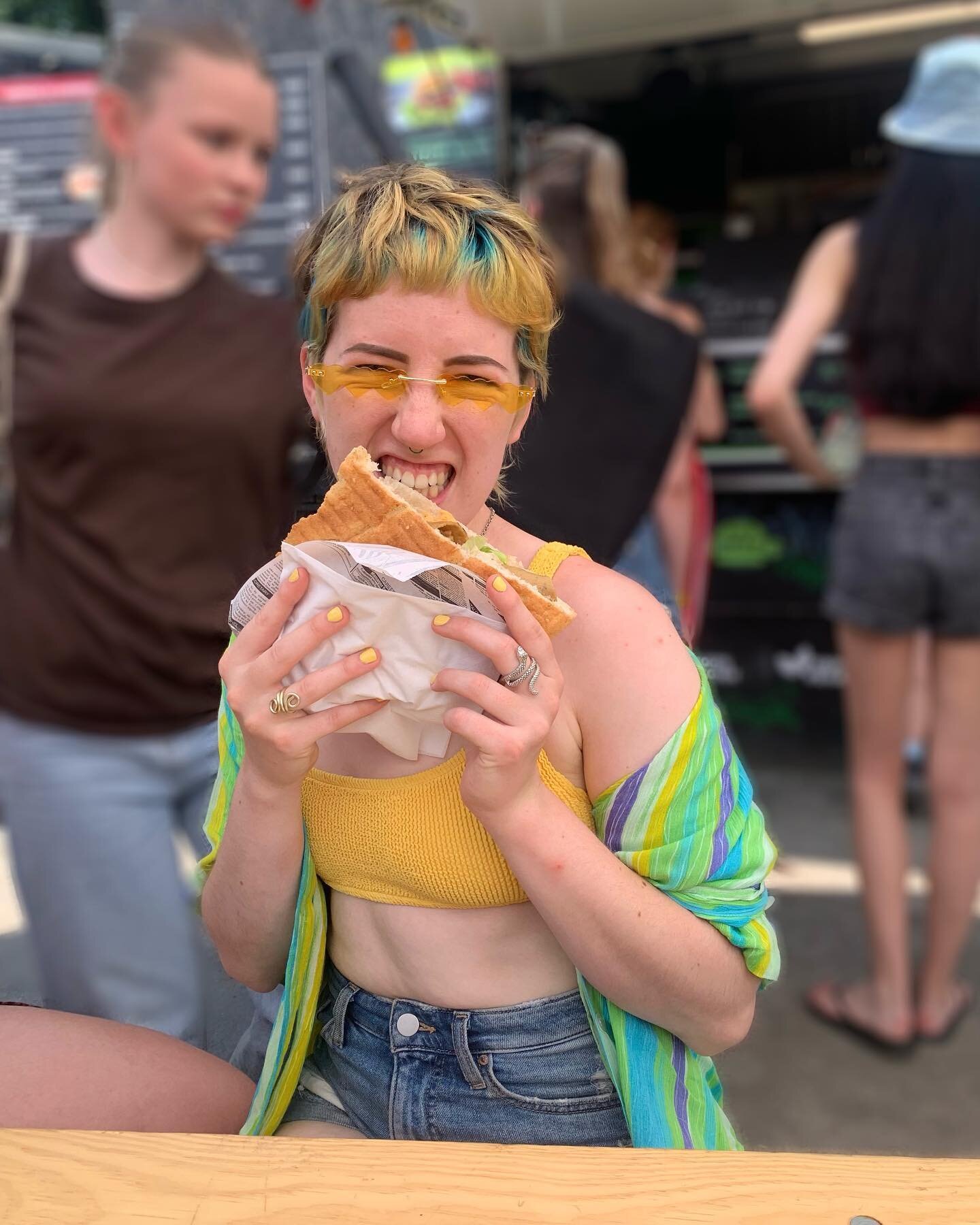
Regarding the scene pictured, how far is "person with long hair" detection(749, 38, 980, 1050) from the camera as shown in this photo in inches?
104

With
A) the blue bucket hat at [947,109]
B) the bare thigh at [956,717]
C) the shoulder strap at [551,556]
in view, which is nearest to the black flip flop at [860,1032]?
the bare thigh at [956,717]

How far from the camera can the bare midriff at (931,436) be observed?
278cm

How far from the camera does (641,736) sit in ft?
3.04

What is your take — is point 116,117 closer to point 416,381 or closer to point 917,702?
point 416,381

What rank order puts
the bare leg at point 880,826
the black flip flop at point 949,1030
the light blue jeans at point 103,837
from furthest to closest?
the black flip flop at point 949,1030 → the bare leg at point 880,826 → the light blue jeans at point 103,837

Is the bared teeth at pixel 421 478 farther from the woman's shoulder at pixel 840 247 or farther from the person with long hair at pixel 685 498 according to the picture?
the woman's shoulder at pixel 840 247

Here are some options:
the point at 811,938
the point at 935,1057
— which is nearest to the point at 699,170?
the point at 811,938

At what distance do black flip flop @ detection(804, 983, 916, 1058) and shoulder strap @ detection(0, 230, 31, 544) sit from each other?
7.86 ft

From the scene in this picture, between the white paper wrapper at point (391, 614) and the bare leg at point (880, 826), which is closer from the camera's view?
the white paper wrapper at point (391, 614)

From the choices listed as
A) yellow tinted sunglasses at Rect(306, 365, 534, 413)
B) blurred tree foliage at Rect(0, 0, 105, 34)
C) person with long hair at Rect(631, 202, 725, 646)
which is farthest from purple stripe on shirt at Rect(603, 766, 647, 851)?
blurred tree foliage at Rect(0, 0, 105, 34)

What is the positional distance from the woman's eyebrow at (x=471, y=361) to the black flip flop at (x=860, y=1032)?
8.73 ft

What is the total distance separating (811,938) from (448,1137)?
2817 mm

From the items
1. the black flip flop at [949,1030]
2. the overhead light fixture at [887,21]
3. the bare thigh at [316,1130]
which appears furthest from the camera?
the overhead light fixture at [887,21]

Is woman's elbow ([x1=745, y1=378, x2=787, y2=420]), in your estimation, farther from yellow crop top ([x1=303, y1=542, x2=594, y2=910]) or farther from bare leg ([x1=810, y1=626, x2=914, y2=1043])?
yellow crop top ([x1=303, y1=542, x2=594, y2=910])
